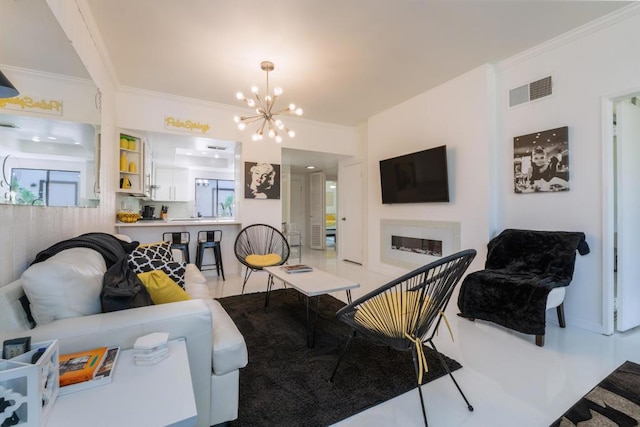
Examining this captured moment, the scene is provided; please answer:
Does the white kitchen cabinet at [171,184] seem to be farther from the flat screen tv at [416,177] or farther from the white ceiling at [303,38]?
the flat screen tv at [416,177]

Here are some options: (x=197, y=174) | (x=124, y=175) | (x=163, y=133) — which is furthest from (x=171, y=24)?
(x=197, y=174)

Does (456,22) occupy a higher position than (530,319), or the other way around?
(456,22)

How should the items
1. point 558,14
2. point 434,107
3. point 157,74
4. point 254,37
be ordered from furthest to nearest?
point 434,107, point 157,74, point 254,37, point 558,14

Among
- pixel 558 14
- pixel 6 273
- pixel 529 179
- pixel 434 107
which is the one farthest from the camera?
pixel 434 107

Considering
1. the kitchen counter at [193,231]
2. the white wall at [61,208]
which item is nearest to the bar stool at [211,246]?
the kitchen counter at [193,231]

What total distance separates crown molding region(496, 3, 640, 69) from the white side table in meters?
3.97

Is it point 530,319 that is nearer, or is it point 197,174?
point 530,319

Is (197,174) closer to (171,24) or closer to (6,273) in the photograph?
(171,24)

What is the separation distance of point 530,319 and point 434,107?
2819 mm

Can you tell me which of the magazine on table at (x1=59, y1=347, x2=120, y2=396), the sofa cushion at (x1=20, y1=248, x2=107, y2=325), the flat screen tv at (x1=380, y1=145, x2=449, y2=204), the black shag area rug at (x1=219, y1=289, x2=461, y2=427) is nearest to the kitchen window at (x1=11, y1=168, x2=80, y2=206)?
the sofa cushion at (x1=20, y1=248, x2=107, y2=325)

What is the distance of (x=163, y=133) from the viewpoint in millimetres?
4117

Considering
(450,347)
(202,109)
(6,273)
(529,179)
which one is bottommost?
(450,347)

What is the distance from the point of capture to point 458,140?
3570 mm

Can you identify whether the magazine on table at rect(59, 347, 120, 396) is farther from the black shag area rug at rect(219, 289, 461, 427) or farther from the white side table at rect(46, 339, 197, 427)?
the black shag area rug at rect(219, 289, 461, 427)
